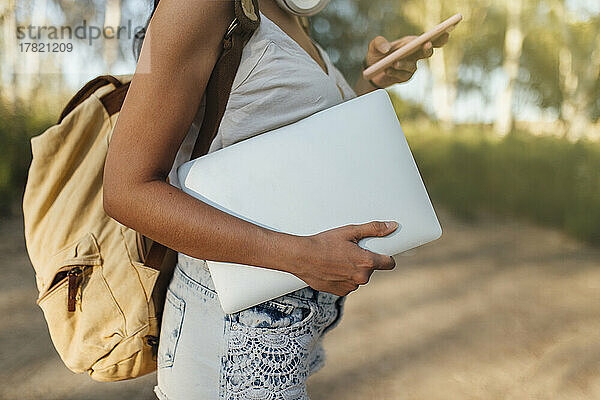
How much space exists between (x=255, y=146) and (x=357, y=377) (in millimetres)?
1870

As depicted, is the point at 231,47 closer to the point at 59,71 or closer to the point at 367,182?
the point at 367,182

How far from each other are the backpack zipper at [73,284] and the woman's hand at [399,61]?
0.56 meters

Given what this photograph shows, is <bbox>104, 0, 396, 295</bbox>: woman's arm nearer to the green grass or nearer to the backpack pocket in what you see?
the backpack pocket

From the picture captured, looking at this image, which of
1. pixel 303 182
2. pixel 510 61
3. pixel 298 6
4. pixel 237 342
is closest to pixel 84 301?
pixel 237 342

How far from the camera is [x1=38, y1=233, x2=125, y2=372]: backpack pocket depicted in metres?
0.84

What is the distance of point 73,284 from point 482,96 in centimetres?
418

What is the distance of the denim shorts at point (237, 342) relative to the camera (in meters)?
0.71

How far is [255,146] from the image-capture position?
70 centimetres

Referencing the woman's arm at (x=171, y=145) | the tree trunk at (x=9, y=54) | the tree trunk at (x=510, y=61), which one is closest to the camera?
the woman's arm at (x=171, y=145)

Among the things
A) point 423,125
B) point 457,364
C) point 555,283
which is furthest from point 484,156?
point 457,364

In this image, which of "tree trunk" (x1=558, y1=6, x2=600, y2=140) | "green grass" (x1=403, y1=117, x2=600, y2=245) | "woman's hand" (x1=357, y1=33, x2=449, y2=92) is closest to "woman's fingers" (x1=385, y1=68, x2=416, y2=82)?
"woman's hand" (x1=357, y1=33, x2=449, y2=92)

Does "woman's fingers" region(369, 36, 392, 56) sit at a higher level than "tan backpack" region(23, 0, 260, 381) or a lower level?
higher

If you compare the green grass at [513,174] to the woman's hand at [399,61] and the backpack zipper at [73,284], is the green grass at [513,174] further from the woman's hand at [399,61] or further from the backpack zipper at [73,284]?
the backpack zipper at [73,284]

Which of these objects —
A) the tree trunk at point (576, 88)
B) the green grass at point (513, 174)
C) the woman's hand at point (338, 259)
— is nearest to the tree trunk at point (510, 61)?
the green grass at point (513, 174)
